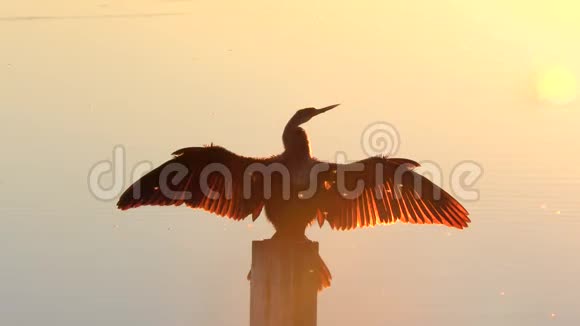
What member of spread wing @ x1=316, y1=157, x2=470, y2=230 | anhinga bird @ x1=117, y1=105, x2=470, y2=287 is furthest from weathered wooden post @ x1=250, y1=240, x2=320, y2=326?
spread wing @ x1=316, y1=157, x2=470, y2=230

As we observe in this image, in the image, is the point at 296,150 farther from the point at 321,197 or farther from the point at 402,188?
the point at 402,188

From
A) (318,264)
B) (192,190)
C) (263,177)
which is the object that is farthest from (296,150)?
(318,264)

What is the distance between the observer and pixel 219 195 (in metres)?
5.82

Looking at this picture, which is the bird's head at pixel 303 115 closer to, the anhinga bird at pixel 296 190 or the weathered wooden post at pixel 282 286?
the anhinga bird at pixel 296 190

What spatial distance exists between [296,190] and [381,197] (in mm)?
760

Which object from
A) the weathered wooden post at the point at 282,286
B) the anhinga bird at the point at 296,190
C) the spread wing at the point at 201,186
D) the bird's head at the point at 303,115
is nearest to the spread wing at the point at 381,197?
the anhinga bird at the point at 296,190

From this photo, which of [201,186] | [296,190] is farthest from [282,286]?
[201,186]

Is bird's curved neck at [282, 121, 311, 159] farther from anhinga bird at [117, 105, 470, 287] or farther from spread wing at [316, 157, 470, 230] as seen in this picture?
spread wing at [316, 157, 470, 230]

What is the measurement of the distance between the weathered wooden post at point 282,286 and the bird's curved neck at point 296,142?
181 cm

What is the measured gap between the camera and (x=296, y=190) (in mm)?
5555

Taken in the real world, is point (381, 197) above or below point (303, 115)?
below

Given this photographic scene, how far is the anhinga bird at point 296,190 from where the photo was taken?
18.4ft

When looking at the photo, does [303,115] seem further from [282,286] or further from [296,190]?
[282,286]

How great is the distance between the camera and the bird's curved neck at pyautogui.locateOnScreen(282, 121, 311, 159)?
19.1 ft
